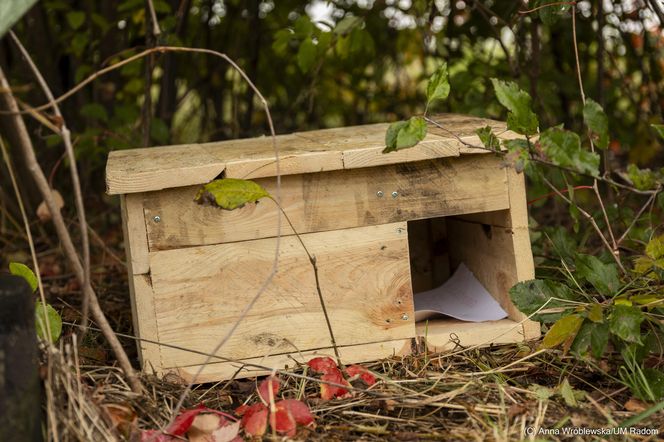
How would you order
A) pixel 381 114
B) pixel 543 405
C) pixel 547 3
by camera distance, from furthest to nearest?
1. pixel 381 114
2. pixel 547 3
3. pixel 543 405

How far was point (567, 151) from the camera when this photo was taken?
1.48 meters

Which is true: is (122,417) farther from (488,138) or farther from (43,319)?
(488,138)

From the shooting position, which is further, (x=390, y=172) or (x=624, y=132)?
(x=624, y=132)

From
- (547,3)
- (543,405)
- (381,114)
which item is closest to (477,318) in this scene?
(543,405)

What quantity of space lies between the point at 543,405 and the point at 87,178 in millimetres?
2295

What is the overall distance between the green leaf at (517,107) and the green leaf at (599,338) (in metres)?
0.41

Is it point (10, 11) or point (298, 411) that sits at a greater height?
point (10, 11)

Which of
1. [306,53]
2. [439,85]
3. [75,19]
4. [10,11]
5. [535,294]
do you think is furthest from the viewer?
[75,19]

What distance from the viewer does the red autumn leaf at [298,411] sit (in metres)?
1.52

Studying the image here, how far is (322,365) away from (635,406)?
24.2 inches

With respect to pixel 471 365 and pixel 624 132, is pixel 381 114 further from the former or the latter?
pixel 471 365

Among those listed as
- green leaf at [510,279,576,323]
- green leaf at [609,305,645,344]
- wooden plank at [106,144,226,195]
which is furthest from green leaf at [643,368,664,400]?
wooden plank at [106,144,226,195]

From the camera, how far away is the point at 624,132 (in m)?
3.26

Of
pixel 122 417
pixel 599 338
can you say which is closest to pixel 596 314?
pixel 599 338
